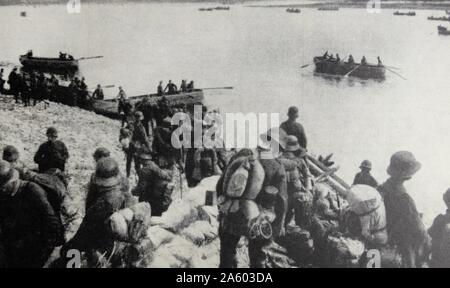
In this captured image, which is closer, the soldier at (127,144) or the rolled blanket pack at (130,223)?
the rolled blanket pack at (130,223)

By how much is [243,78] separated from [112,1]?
111 inches

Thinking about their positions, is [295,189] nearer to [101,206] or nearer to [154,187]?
[154,187]

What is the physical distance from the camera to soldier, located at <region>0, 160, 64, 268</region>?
13.2 ft

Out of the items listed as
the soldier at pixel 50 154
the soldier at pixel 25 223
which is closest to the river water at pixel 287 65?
the soldier at pixel 50 154

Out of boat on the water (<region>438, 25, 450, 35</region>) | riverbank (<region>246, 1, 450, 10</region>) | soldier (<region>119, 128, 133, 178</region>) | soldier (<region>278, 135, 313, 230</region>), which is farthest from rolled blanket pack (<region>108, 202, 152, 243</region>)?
boat on the water (<region>438, 25, 450, 35</region>)

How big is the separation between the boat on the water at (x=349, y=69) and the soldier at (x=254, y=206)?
17.8 ft

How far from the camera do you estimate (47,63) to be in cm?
1346

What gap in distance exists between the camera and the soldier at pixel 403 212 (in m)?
4.24

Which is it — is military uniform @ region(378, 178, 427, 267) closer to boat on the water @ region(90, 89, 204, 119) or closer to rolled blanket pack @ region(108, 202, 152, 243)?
rolled blanket pack @ region(108, 202, 152, 243)

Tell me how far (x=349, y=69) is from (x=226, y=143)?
19.7ft

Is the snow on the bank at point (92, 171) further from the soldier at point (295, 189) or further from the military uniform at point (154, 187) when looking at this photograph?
the soldier at point (295, 189)

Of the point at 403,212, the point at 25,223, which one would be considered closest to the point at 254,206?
the point at 403,212

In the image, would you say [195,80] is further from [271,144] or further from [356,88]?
[271,144]
